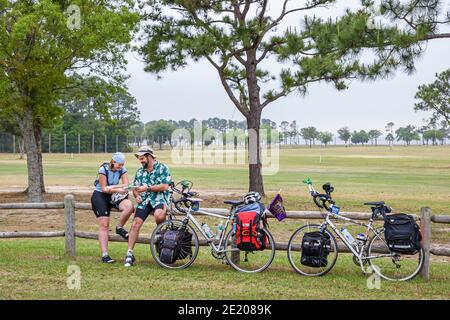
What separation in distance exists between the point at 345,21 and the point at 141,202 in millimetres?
8861

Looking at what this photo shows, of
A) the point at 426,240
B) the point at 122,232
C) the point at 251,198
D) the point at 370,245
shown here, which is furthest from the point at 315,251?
the point at 122,232

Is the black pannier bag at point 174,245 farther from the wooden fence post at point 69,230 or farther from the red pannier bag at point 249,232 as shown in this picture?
the wooden fence post at point 69,230

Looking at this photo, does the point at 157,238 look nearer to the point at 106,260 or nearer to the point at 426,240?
the point at 106,260

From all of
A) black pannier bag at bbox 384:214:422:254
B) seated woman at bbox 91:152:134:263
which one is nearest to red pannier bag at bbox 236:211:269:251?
black pannier bag at bbox 384:214:422:254

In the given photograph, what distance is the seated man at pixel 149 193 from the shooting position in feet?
27.1

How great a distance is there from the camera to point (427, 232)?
768cm

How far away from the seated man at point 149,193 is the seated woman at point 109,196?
0.25 metres

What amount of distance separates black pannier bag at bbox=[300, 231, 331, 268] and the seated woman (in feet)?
8.60

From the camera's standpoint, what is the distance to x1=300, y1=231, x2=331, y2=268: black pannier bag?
7.57 metres

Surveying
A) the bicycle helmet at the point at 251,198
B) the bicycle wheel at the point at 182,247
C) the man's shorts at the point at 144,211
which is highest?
the bicycle helmet at the point at 251,198

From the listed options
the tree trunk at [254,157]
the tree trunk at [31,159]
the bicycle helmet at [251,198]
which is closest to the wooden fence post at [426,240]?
the bicycle helmet at [251,198]

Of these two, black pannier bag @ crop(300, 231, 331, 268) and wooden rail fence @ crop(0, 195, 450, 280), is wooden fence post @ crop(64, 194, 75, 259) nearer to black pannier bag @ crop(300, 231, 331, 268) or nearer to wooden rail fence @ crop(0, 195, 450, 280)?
wooden rail fence @ crop(0, 195, 450, 280)
